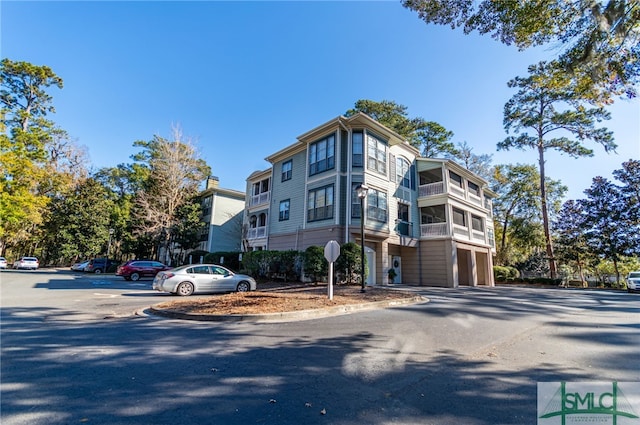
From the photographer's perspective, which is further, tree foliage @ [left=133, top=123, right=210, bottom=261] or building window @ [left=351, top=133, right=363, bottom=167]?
tree foliage @ [left=133, top=123, right=210, bottom=261]

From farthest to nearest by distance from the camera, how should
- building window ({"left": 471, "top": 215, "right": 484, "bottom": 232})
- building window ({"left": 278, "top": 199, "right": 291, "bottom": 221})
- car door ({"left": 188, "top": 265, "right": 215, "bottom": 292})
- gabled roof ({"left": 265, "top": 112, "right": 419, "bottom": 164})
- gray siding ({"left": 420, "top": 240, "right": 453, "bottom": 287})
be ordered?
building window ({"left": 471, "top": 215, "right": 484, "bottom": 232})
building window ({"left": 278, "top": 199, "right": 291, "bottom": 221})
gray siding ({"left": 420, "top": 240, "right": 453, "bottom": 287})
gabled roof ({"left": 265, "top": 112, "right": 419, "bottom": 164})
car door ({"left": 188, "top": 265, "right": 215, "bottom": 292})

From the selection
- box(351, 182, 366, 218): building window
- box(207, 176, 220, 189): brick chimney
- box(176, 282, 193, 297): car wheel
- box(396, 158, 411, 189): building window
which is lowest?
box(176, 282, 193, 297): car wheel

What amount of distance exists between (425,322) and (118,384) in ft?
21.1

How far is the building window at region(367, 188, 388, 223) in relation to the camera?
60.6ft

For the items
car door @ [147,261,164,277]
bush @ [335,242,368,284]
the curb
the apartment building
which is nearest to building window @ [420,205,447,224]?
the apartment building

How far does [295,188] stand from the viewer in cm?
2197

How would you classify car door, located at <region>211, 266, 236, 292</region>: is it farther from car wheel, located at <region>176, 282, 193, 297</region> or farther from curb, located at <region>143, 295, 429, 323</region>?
curb, located at <region>143, 295, 429, 323</region>

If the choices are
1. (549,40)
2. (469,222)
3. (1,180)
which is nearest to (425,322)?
(549,40)

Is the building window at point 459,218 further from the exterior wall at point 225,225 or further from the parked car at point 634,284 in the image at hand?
the exterior wall at point 225,225

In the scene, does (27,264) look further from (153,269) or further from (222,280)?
(222,280)

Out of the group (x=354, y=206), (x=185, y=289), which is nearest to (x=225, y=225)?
(x=354, y=206)

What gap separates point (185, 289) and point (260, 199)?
547 inches

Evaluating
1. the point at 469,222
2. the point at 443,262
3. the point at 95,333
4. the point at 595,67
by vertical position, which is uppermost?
the point at 595,67

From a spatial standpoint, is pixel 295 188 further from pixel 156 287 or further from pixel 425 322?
pixel 425 322
